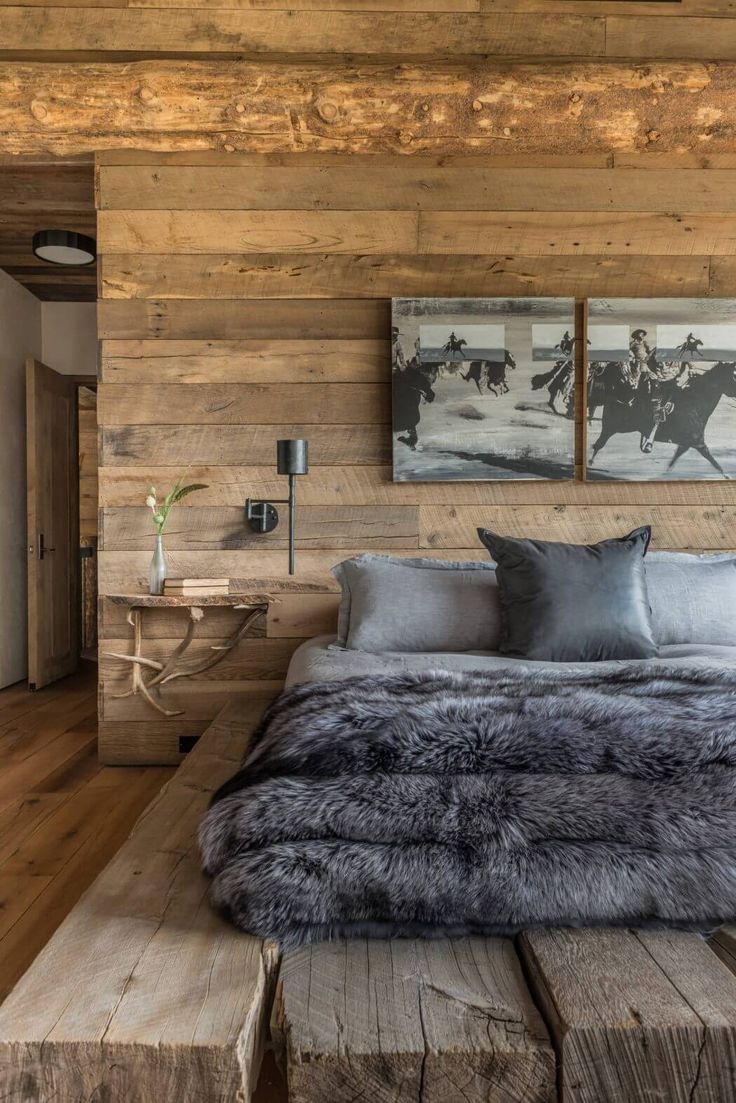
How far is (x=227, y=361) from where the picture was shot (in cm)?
315

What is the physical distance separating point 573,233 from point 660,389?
723mm

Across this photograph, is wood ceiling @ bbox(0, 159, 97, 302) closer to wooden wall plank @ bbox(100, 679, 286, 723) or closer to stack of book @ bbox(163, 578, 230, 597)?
stack of book @ bbox(163, 578, 230, 597)

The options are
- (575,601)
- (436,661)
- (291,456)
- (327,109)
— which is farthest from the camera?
(291,456)

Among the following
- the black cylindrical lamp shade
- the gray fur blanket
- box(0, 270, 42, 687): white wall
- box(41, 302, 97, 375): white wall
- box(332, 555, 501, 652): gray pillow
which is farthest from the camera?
box(41, 302, 97, 375): white wall

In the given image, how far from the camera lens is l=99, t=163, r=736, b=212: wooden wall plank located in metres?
3.12

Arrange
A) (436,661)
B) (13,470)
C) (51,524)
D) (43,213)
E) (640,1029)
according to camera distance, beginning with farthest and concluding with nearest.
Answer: (51,524) → (13,470) → (43,213) → (436,661) → (640,1029)

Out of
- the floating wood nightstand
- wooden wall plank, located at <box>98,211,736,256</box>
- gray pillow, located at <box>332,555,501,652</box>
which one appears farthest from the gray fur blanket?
wooden wall plank, located at <box>98,211,736,256</box>

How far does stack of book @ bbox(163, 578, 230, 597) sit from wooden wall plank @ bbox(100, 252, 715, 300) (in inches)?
45.2

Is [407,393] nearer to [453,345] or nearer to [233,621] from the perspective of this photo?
[453,345]

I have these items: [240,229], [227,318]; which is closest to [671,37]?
[240,229]

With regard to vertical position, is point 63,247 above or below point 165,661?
above

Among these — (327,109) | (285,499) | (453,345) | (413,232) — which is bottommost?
(285,499)

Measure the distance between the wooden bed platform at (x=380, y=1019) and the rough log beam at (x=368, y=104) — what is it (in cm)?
274

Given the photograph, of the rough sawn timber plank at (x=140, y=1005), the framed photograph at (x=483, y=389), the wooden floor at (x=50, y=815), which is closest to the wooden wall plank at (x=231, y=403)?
the framed photograph at (x=483, y=389)
